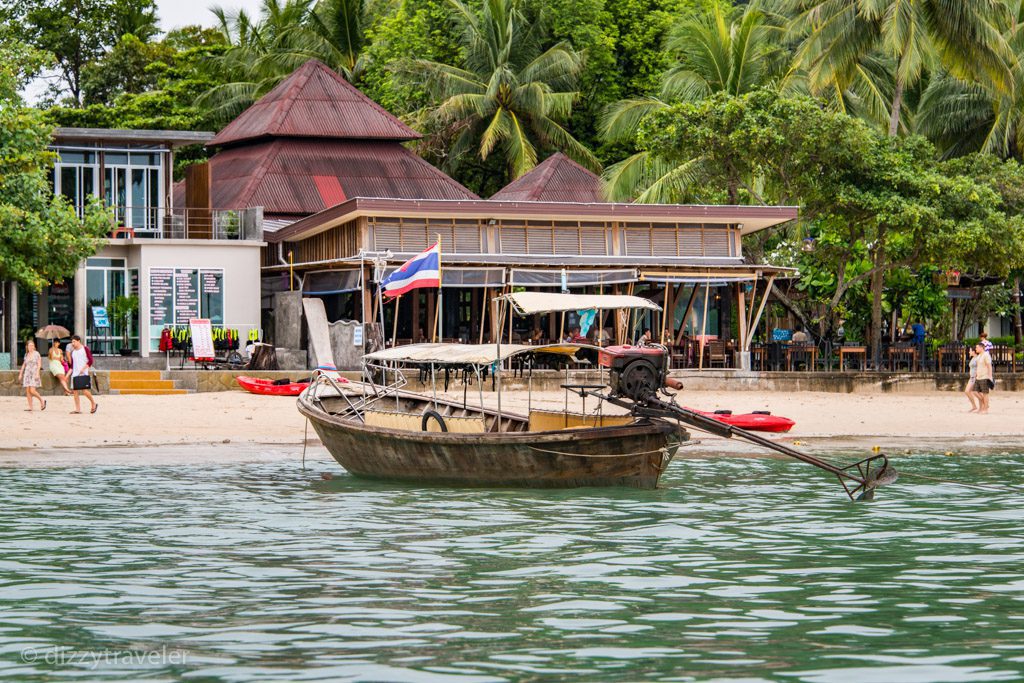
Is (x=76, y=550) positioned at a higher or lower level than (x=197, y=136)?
lower

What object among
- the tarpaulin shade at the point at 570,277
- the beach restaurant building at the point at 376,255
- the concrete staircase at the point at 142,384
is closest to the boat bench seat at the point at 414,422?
the beach restaurant building at the point at 376,255

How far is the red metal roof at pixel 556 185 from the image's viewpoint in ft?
133

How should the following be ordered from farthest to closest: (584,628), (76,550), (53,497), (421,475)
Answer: (421,475) → (53,497) → (76,550) → (584,628)

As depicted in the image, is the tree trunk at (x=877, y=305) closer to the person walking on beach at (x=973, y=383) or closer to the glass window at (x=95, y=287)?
the person walking on beach at (x=973, y=383)

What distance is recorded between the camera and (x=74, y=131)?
3494 cm

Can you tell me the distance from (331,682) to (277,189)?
33.6 meters

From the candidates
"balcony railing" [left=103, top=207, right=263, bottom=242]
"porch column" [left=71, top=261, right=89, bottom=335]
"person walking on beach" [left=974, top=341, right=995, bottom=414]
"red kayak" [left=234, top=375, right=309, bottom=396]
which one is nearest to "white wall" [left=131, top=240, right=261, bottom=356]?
"balcony railing" [left=103, top=207, right=263, bottom=242]

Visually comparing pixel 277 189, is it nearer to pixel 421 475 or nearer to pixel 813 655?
pixel 421 475

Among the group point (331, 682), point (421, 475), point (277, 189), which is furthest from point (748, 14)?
point (331, 682)

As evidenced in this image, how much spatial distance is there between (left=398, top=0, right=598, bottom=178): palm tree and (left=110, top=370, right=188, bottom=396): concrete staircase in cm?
1742

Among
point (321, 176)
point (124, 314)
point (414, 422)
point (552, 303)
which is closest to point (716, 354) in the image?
point (124, 314)

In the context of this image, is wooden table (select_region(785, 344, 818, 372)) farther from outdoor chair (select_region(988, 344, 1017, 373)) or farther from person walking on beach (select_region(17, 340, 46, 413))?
person walking on beach (select_region(17, 340, 46, 413))

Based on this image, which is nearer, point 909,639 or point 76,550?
point 909,639

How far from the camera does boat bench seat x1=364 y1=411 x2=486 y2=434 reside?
61.8ft
